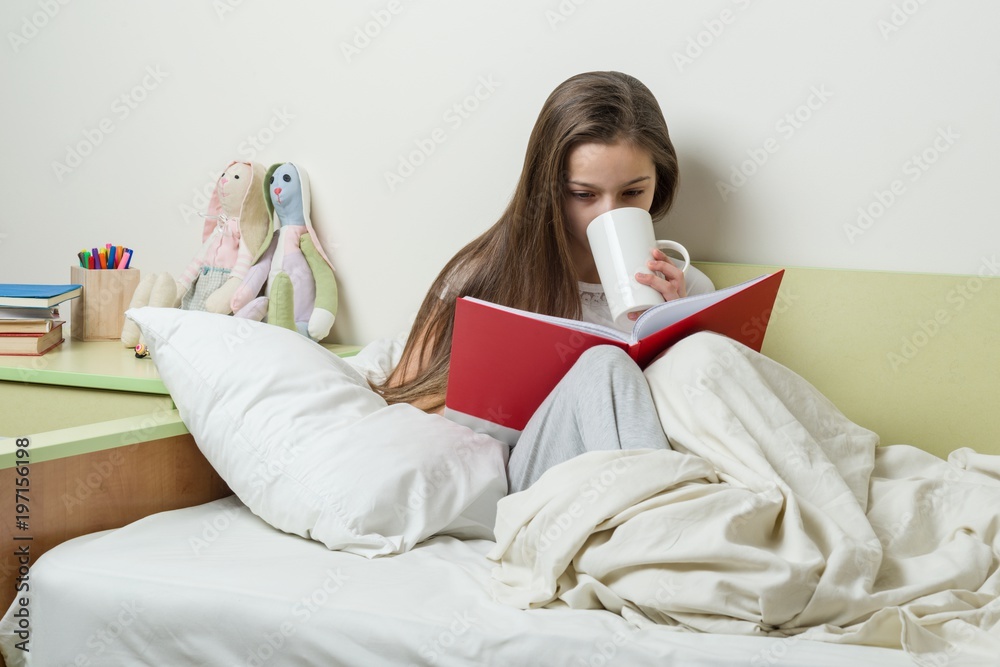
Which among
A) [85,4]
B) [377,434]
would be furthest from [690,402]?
[85,4]

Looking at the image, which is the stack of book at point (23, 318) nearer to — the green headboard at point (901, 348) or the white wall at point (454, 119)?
the white wall at point (454, 119)

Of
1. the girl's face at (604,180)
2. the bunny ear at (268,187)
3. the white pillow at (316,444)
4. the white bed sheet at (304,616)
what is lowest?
the white bed sheet at (304,616)

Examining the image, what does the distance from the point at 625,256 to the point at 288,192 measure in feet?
2.76

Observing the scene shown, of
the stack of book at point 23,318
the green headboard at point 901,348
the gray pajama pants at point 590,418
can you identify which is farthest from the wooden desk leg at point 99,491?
the green headboard at point 901,348

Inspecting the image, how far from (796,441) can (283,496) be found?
58 centimetres

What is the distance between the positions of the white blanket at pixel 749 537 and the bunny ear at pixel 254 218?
1.07 meters

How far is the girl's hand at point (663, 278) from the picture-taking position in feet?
3.85

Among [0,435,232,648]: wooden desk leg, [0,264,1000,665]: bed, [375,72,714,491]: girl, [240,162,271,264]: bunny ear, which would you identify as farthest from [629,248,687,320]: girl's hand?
[240,162,271,264]: bunny ear

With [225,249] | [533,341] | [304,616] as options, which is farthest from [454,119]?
[304,616]

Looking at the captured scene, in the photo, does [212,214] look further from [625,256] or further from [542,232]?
[625,256]

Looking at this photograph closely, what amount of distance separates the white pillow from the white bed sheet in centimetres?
4

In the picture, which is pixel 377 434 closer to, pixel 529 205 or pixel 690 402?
pixel 690 402

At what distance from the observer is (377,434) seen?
1025 mm

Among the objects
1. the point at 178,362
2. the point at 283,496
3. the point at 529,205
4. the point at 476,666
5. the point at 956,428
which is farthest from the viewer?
the point at 529,205
